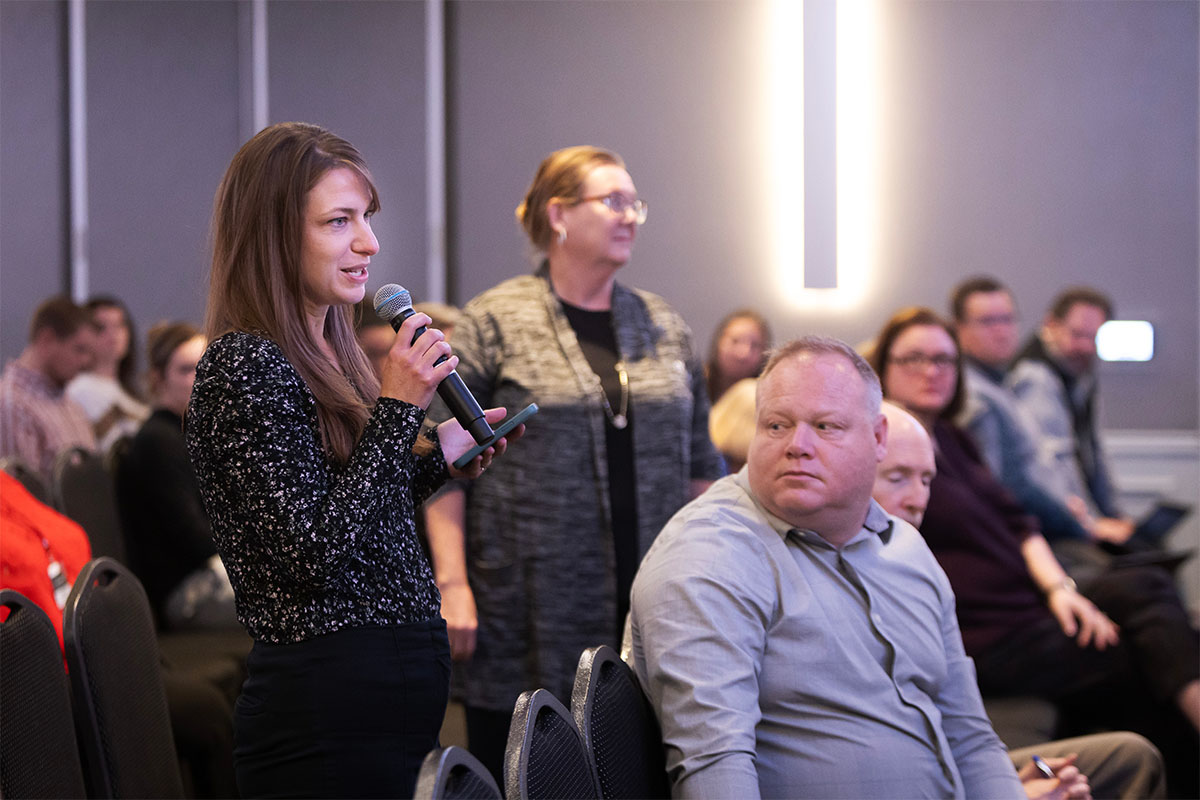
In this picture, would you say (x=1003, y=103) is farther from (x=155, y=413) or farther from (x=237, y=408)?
(x=237, y=408)

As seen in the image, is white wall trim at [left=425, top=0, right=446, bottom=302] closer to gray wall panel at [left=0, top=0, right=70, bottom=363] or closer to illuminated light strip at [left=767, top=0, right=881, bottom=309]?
illuminated light strip at [left=767, top=0, right=881, bottom=309]

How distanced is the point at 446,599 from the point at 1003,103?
2669 mm

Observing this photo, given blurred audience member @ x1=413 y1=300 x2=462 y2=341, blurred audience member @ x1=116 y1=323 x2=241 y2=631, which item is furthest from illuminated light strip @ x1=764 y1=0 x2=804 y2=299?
blurred audience member @ x1=116 y1=323 x2=241 y2=631

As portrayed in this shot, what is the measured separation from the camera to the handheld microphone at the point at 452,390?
137 centimetres

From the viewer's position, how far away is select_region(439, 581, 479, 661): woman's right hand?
2.17m

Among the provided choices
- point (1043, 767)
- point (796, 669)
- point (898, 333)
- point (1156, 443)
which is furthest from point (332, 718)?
point (1156, 443)

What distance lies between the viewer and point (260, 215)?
4.38 ft

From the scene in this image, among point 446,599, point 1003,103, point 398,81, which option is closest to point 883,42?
point 1003,103

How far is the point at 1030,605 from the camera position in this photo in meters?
2.85

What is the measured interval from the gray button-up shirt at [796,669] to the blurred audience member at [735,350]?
1.61 metres

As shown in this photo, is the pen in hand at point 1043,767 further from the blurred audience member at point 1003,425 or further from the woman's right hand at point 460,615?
the blurred audience member at point 1003,425

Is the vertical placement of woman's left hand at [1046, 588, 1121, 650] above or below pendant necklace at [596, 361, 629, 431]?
below

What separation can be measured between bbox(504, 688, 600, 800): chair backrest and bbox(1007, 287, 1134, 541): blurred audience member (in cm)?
334

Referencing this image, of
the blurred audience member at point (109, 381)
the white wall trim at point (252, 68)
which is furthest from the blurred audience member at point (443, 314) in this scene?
the blurred audience member at point (109, 381)
